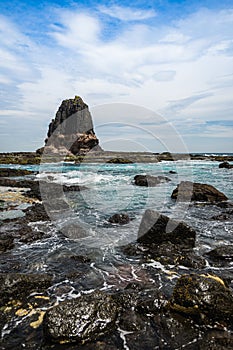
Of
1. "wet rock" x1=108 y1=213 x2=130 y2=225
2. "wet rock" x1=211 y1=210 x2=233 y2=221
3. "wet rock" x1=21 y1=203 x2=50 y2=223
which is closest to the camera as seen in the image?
"wet rock" x1=108 y1=213 x2=130 y2=225

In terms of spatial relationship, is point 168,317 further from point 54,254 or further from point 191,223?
point 191,223

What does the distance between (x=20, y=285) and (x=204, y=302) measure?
431 cm

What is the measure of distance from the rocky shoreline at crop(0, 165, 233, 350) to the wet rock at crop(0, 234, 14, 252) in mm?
428

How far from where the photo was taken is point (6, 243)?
9.38m

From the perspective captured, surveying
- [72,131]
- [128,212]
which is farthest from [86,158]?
[128,212]

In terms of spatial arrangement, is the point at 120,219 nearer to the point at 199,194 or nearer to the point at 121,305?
the point at 121,305

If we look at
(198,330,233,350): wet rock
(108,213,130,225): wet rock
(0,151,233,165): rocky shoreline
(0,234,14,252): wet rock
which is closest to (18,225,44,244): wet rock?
(0,234,14,252): wet rock

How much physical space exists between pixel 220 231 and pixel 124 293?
23.0 ft

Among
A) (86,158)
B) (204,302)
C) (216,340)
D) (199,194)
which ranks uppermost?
(86,158)

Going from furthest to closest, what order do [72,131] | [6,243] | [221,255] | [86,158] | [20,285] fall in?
[72,131] → [86,158] → [6,243] → [221,255] → [20,285]

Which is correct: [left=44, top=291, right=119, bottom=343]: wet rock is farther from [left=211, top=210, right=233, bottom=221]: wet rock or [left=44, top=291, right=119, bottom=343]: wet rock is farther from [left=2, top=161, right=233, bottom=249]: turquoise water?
[left=211, top=210, right=233, bottom=221]: wet rock

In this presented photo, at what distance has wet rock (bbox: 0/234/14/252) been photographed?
30.0ft

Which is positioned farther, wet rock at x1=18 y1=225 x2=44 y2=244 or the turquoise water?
the turquoise water

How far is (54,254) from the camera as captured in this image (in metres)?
8.74
